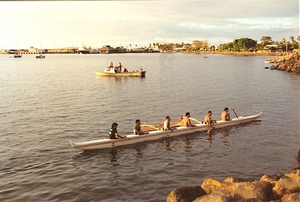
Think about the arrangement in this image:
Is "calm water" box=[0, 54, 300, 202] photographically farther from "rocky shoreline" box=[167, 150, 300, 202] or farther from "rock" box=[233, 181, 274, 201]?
"rock" box=[233, 181, 274, 201]

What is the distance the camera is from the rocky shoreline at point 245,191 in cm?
Result: 935

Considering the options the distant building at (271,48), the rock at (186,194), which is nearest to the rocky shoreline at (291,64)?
the rock at (186,194)

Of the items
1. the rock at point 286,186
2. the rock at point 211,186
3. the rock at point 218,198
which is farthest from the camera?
the rock at point 211,186

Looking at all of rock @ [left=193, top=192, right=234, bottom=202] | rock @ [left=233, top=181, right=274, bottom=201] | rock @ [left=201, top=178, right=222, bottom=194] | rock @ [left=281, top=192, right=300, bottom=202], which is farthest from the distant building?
rock @ [left=193, top=192, right=234, bottom=202]

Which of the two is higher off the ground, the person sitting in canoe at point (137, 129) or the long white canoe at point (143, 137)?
the person sitting in canoe at point (137, 129)

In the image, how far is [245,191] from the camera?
385 inches

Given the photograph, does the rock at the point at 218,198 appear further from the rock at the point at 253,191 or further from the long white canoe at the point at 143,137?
the long white canoe at the point at 143,137

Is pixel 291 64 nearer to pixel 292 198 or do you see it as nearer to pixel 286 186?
pixel 286 186

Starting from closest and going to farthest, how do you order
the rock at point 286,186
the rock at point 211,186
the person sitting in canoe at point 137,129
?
the rock at point 286,186
the rock at point 211,186
the person sitting in canoe at point 137,129

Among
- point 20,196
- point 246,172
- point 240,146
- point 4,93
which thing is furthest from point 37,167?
point 4,93

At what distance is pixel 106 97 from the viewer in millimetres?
41125

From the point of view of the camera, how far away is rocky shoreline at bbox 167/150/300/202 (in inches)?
368

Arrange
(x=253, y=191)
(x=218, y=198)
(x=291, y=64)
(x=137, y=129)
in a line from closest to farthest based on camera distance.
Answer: (x=218, y=198)
(x=253, y=191)
(x=137, y=129)
(x=291, y=64)

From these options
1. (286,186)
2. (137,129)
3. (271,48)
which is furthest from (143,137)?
(271,48)
